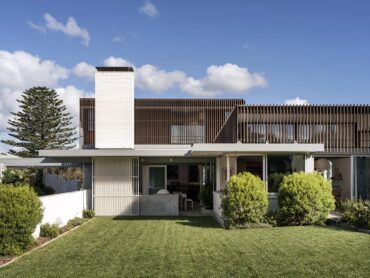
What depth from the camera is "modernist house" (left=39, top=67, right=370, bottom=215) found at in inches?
590

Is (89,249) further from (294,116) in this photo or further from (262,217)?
(294,116)

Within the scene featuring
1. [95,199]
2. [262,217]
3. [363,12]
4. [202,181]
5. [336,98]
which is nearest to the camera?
[262,217]

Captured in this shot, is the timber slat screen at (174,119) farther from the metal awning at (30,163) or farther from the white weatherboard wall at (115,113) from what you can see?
the white weatherboard wall at (115,113)

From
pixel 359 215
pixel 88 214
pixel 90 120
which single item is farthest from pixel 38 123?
pixel 359 215

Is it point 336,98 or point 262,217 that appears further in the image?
point 336,98

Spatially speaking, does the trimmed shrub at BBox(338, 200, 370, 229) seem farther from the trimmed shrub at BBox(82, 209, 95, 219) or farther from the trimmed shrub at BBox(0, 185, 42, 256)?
the trimmed shrub at BBox(82, 209, 95, 219)

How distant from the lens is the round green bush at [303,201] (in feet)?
42.2

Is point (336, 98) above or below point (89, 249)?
above

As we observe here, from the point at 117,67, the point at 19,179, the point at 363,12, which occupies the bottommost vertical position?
the point at 19,179

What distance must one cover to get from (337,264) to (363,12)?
1206cm

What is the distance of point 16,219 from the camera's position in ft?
31.7

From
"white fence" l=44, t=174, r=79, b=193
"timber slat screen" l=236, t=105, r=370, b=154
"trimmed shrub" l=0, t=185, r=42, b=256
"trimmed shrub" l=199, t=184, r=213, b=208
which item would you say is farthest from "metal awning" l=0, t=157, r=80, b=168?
"trimmed shrub" l=0, t=185, r=42, b=256

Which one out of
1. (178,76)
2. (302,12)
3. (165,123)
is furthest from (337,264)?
(178,76)

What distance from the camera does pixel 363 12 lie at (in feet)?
54.3
